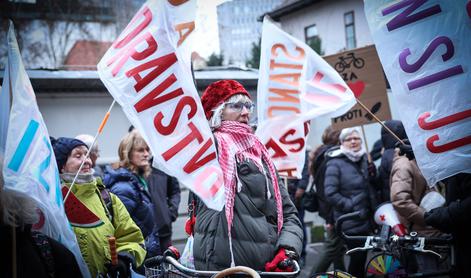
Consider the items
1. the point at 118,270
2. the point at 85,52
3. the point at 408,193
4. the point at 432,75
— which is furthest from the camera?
the point at 85,52

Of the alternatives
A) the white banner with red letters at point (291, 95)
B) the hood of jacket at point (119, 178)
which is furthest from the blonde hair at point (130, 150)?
the white banner with red letters at point (291, 95)

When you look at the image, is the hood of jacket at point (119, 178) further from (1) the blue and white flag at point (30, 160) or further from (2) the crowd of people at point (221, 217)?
(1) the blue and white flag at point (30, 160)

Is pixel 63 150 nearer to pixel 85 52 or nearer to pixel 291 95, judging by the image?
pixel 291 95

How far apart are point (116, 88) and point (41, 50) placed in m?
24.7

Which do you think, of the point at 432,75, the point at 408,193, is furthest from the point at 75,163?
the point at 408,193

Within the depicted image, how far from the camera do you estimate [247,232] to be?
380 cm

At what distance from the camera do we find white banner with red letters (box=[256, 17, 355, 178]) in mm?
5836

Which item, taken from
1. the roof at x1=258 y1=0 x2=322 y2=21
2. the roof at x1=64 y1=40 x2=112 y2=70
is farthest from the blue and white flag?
the roof at x1=258 y1=0 x2=322 y2=21

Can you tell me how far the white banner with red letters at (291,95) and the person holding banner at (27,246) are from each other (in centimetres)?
287

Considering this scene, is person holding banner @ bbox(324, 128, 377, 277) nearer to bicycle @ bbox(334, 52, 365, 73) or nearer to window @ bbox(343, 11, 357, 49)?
bicycle @ bbox(334, 52, 365, 73)

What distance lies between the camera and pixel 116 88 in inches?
143

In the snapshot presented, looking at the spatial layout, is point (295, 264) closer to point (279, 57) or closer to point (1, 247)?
point (1, 247)

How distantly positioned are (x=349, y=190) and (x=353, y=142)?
0.56 m

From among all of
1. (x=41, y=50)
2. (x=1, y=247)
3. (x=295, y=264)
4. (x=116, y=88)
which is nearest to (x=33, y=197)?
(x=1, y=247)
